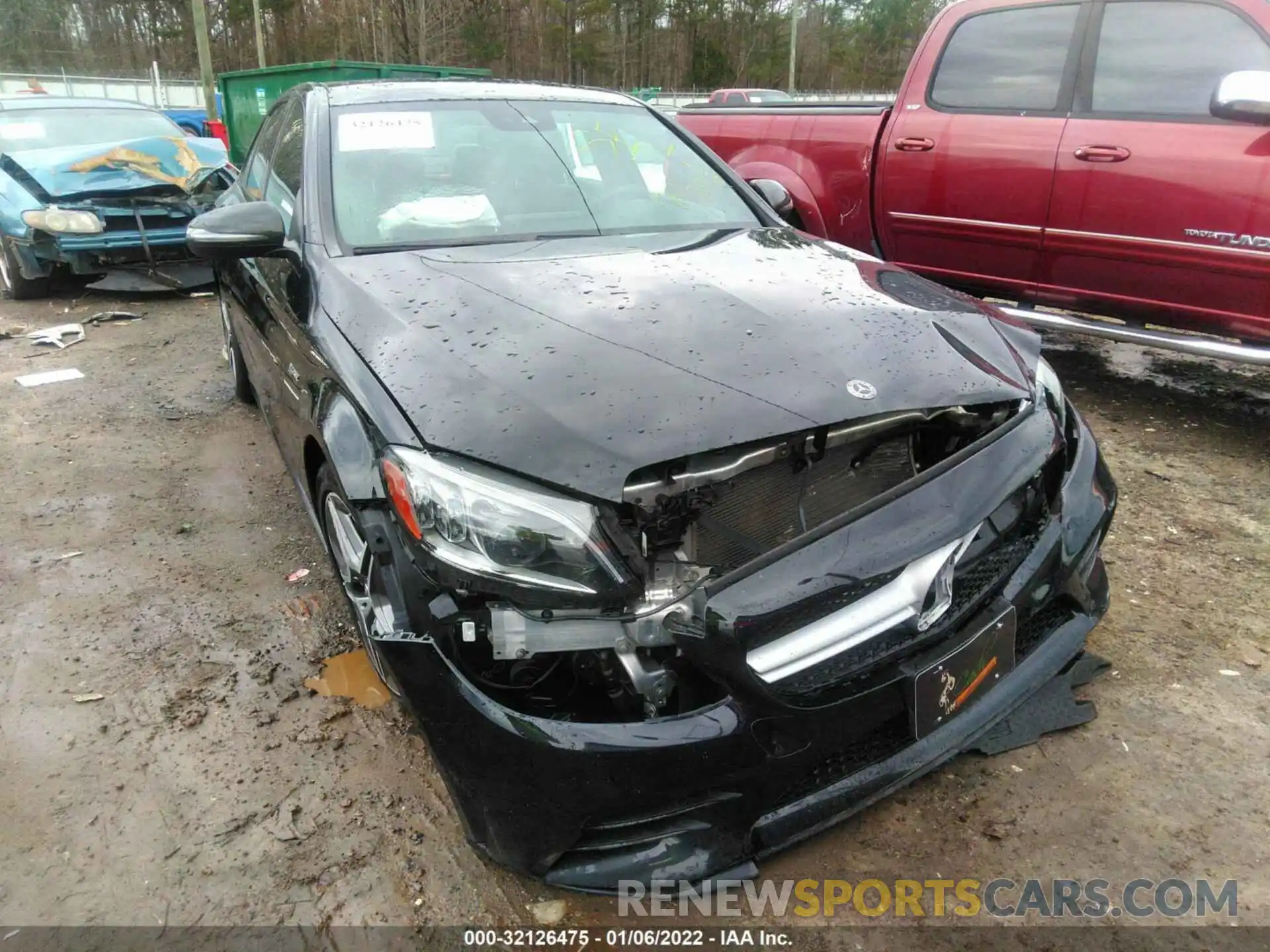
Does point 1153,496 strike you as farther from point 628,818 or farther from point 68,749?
point 68,749

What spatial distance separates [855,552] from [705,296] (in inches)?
34.4

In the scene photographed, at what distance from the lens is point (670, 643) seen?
1.56 m

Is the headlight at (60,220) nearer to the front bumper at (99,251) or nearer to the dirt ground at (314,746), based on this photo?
the front bumper at (99,251)

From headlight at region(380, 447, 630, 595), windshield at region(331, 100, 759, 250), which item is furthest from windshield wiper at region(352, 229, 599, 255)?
headlight at region(380, 447, 630, 595)

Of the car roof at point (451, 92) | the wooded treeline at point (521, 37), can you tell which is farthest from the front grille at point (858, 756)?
the wooded treeline at point (521, 37)

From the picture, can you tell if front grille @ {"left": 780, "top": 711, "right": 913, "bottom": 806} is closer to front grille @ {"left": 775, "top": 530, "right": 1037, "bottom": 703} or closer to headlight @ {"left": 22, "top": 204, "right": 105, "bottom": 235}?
front grille @ {"left": 775, "top": 530, "right": 1037, "bottom": 703}

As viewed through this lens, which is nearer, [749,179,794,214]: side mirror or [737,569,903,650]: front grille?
[737,569,903,650]: front grille

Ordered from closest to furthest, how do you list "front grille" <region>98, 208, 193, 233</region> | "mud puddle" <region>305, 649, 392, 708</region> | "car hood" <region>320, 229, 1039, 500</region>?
"car hood" <region>320, 229, 1039, 500</region> → "mud puddle" <region>305, 649, 392, 708</region> → "front grille" <region>98, 208, 193, 233</region>

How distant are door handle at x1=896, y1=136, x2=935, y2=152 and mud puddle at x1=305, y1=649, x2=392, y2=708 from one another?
387cm

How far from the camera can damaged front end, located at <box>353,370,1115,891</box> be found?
5.16 feet

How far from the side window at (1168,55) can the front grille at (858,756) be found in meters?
3.53

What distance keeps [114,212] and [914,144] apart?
6056 millimetres

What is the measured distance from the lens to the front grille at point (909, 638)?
162 cm

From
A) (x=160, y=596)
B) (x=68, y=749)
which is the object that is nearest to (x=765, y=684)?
(x=68, y=749)
